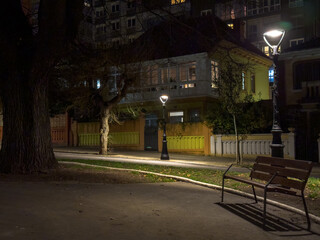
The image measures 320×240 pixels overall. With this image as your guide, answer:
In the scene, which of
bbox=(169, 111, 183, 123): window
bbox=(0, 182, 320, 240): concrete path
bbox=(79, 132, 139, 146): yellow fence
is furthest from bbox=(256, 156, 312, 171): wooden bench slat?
bbox=(169, 111, 183, 123): window

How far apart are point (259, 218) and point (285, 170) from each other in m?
1.04

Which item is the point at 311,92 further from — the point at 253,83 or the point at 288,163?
the point at 288,163

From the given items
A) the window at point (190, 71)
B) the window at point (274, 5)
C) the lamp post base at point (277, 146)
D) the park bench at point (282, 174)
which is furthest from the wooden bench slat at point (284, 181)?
the window at point (274, 5)

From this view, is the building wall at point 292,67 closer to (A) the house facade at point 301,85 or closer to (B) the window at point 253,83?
(A) the house facade at point 301,85

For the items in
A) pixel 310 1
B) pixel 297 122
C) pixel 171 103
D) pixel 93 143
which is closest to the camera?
pixel 297 122

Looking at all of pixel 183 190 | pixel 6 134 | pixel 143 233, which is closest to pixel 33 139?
pixel 6 134

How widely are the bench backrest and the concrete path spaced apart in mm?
567

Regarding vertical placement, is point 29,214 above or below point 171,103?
below

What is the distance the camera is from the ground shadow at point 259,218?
5414mm

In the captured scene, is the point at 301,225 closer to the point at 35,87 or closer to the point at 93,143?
the point at 35,87

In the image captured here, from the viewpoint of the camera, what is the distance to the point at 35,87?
1053 cm

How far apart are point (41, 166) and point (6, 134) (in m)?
1.36

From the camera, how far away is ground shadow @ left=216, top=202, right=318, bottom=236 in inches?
213

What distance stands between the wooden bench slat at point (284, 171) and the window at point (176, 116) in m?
22.1
